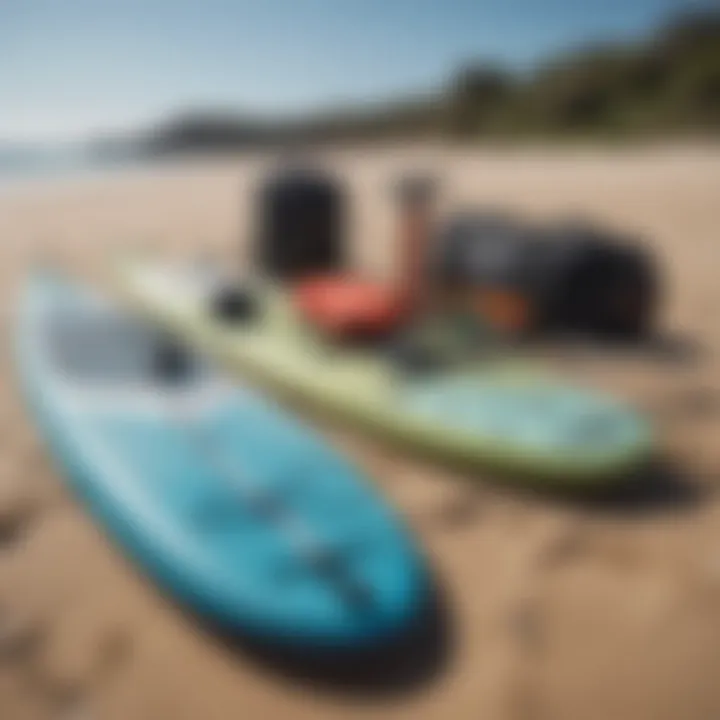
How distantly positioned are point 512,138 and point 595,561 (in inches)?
570

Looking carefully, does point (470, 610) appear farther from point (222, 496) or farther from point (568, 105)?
point (568, 105)

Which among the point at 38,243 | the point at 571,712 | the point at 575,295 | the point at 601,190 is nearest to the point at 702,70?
the point at 601,190

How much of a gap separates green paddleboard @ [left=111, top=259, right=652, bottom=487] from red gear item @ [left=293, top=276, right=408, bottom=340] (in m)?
0.09

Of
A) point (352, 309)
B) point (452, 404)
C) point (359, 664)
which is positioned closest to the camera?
point (359, 664)

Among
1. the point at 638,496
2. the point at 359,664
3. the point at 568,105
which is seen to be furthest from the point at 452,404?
the point at 568,105

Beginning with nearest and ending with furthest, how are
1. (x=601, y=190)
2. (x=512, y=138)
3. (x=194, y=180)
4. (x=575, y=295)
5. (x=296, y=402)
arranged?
1. (x=296, y=402)
2. (x=575, y=295)
3. (x=601, y=190)
4. (x=194, y=180)
5. (x=512, y=138)

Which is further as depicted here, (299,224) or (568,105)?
(568,105)

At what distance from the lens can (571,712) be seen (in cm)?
163

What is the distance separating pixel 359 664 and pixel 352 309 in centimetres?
203

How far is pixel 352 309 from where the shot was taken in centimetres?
356

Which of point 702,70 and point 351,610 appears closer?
point 351,610

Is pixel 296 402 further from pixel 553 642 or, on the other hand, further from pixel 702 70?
pixel 702 70

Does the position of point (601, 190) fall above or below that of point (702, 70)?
below

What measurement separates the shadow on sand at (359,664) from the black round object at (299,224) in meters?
3.47
